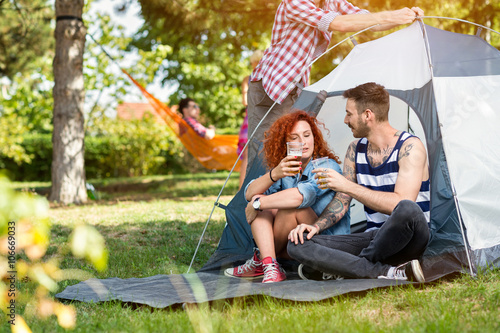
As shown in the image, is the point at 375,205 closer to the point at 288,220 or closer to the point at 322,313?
the point at 288,220

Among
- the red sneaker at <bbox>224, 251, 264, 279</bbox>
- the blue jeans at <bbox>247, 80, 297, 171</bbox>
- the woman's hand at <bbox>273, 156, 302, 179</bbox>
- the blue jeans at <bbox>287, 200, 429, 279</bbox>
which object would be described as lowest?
the red sneaker at <bbox>224, 251, 264, 279</bbox>

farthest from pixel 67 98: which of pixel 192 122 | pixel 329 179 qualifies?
pixel 329 179

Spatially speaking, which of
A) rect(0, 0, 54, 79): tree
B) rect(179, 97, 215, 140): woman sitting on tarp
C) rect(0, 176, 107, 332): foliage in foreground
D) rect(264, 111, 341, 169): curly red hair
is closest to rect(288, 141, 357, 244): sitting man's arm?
rect(264, 111, 341, 169): curly red hair

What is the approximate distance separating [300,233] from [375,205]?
363 mm

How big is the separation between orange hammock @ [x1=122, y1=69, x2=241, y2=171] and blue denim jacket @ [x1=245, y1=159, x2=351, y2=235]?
3359 millimetres

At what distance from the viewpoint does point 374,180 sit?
8.02ft

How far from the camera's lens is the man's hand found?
2.27 metres

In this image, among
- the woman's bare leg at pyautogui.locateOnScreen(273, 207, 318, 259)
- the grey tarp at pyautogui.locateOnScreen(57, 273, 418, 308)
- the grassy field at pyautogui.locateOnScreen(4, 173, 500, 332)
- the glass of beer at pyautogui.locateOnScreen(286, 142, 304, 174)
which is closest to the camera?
the grassy field at pyautogui.locateOnScreen(4, 173, 500, 332)

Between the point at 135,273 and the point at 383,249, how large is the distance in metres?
1.38

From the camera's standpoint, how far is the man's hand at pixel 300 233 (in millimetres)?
2270

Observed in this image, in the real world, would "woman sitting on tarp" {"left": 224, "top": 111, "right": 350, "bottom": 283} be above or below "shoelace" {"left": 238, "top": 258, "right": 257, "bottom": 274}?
above

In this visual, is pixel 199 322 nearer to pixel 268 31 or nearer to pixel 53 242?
pixel 53 242

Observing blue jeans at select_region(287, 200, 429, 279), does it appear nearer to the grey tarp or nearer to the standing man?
the grey tarp

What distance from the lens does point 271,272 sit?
233 cm
